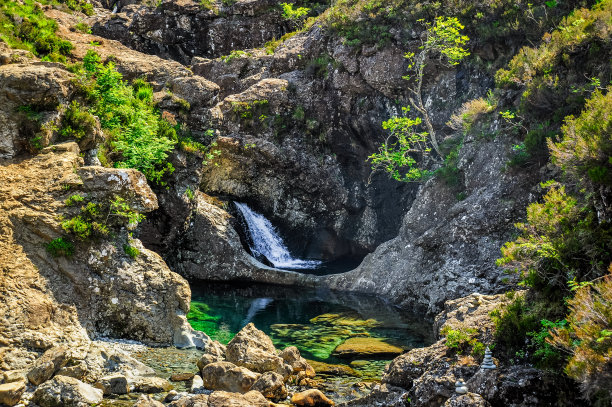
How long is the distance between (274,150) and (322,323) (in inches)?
492

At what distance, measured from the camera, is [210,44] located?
37.6 metres

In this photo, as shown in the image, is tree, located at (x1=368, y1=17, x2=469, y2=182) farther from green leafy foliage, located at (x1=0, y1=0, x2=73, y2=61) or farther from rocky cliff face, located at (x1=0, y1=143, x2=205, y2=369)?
green leafy foliage, located at (x1=0, y1=0, x2=73, y2=61)

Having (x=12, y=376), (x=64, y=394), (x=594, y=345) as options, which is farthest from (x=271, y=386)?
(x=594, y=345)

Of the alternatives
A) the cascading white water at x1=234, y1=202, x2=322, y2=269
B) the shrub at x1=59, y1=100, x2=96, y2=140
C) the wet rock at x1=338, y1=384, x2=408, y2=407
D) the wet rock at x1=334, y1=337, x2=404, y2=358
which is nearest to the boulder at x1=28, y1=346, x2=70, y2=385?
the wet rock at x1=338, y1=384, x2=408, y2=407

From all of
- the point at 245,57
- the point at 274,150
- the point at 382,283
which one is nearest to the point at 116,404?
the point at 382,283

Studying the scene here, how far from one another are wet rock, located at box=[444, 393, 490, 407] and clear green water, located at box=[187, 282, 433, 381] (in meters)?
5.31

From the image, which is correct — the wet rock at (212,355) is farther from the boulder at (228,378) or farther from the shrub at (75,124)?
the shrub at (75,124)

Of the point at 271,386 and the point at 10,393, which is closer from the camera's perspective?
the point at 10,393

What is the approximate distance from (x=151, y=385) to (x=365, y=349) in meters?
6.75

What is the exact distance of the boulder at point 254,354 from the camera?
38.6 feet

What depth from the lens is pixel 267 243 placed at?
2766 cm

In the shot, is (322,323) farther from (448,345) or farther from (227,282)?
(448,345)

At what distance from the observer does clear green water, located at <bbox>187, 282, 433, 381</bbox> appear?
1562 centimetres

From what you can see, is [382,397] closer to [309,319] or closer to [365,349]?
[365,349]
